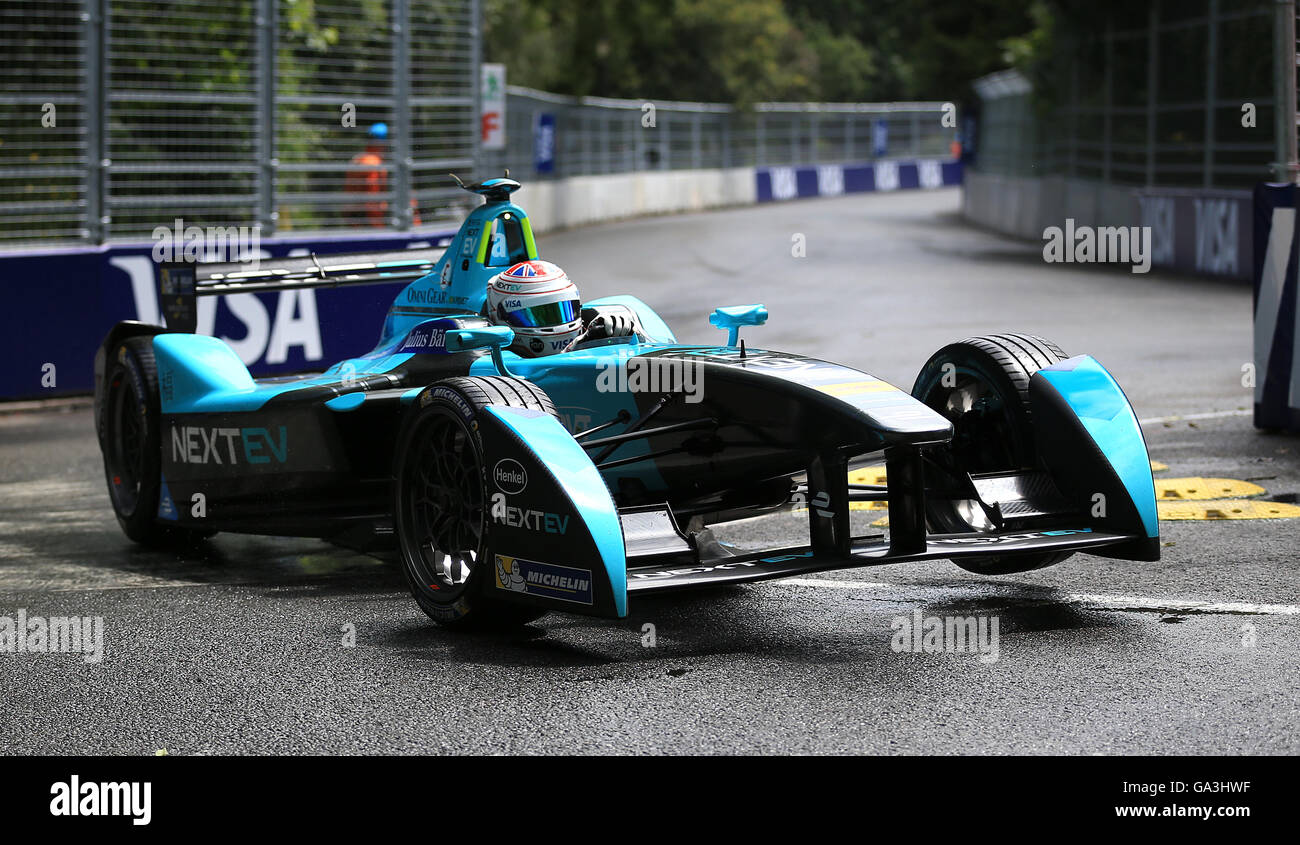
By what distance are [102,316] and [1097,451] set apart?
9274mm

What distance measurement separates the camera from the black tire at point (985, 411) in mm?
6219

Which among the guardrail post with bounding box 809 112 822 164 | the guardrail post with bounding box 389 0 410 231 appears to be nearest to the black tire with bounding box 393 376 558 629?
the guardrail post with bounding box 389 0 410 231

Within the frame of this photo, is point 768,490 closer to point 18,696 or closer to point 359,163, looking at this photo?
point 18,696

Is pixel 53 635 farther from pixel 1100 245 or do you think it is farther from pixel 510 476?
pixel 1100 245

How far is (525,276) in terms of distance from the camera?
23.4 feet

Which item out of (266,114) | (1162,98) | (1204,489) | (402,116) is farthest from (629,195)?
(1204,489)

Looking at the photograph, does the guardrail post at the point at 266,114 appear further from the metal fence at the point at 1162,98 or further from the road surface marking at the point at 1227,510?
the metal fence at the point at 1162,98

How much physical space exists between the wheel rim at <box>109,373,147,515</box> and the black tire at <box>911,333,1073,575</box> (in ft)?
12.9

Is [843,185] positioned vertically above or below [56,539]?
above

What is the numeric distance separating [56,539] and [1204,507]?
18.6 feet

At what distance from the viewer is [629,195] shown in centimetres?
3875

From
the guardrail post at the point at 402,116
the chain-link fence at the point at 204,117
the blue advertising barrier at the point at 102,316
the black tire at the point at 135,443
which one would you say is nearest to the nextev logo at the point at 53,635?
the black tire at the point at 135,443

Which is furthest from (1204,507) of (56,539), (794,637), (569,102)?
(569,102)

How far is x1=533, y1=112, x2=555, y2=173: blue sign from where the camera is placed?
3347 centimetres
